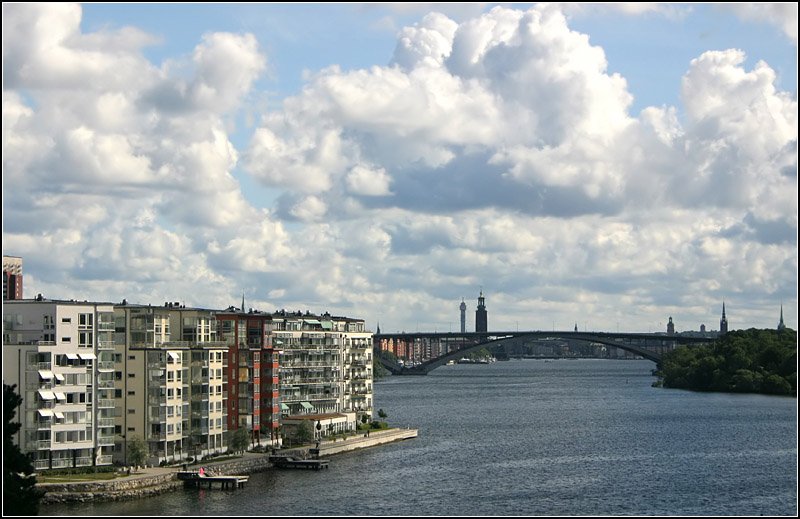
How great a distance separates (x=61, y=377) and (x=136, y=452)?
22.8 feet

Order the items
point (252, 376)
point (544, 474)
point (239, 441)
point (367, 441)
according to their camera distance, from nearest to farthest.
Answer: point (544, 474), point (239, 441), point (252, 376), point (367, 441)

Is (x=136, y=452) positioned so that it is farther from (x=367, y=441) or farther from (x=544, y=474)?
(x=367, y=441)

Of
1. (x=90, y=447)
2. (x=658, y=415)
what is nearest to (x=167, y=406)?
(x=90, y=447)

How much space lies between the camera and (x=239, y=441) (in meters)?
103

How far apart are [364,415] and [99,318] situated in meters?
52.2

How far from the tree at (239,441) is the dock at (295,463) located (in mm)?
2571

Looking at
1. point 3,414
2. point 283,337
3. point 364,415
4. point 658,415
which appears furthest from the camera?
point 658,415

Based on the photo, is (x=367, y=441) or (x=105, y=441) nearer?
(x=105, y=441)

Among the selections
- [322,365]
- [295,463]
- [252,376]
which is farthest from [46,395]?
[322,365]

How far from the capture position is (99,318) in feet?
299

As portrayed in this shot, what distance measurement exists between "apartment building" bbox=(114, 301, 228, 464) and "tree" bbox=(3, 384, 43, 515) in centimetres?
2717

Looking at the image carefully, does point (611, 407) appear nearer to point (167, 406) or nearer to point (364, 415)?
point (364, 415)

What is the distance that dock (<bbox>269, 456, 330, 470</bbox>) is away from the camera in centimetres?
10112

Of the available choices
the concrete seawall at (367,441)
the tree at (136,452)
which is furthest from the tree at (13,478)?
the concrete seawall at (367,441)
